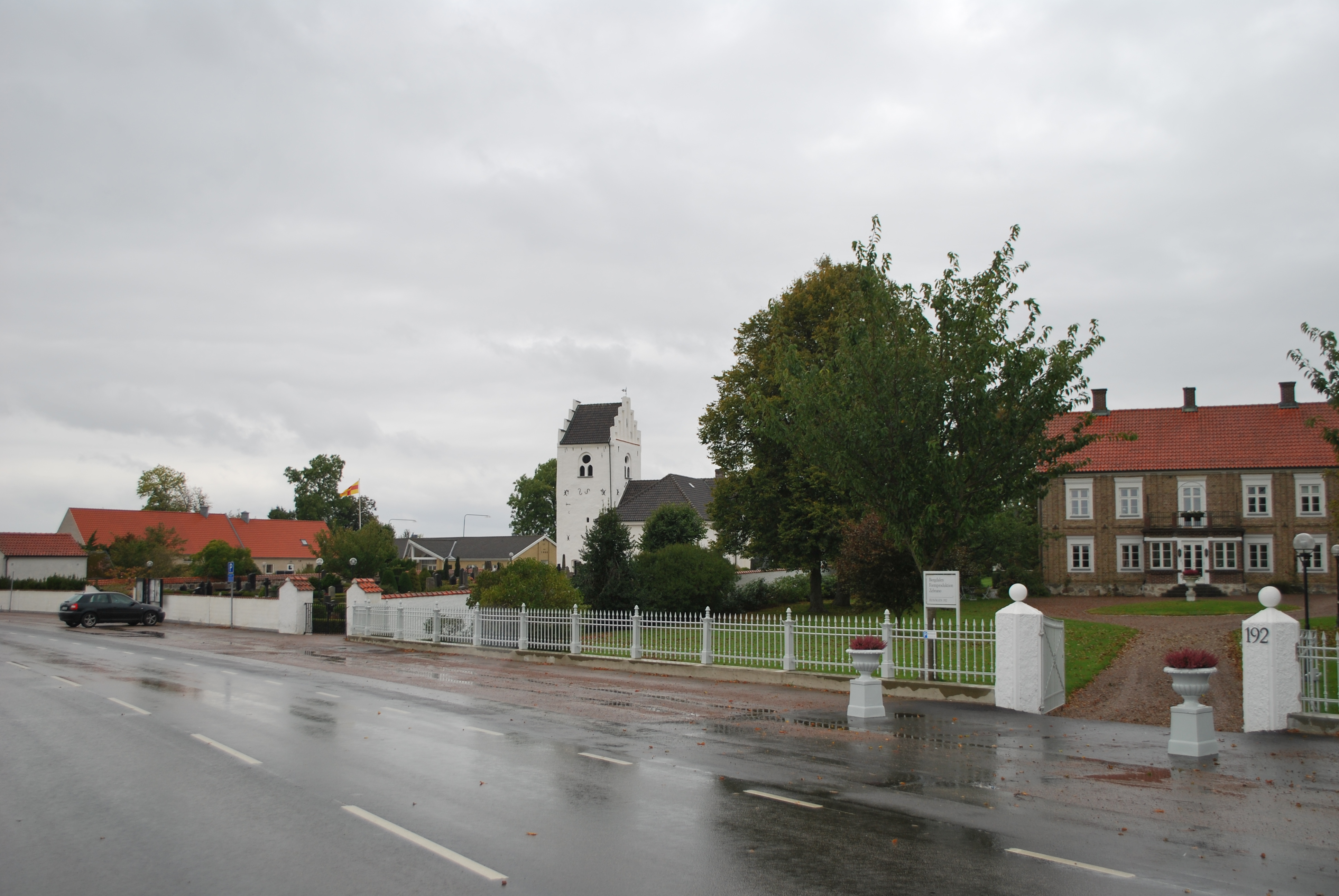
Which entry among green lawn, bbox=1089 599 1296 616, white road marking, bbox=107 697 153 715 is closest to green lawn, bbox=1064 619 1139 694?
green lawn, bbox=1089 599 1296 616

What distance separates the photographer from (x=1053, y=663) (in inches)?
→ 582

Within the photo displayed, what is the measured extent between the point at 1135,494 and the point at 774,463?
2143 cm

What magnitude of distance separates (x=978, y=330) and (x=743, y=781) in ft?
37.0

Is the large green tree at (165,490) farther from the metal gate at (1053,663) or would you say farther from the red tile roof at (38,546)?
the metal gate at (1053,663)

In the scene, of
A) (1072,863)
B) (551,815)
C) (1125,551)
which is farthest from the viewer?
(1125,551)

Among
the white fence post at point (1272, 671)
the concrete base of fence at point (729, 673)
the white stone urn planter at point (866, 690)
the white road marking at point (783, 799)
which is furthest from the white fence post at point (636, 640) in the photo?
the white road marking at point (783, 799)

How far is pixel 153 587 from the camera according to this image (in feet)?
154

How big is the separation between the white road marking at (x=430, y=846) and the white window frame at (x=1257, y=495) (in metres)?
50.1

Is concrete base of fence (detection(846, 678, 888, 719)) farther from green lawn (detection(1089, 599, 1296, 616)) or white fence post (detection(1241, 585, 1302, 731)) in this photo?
green lawn (detection(1089, 599, 1296, 616))

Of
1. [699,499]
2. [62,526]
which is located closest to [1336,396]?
[699,499]

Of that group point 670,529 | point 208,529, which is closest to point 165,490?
point 208,529

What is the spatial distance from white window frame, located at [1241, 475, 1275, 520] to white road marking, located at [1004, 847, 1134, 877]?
157ft

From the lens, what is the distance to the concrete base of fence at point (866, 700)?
1373cm

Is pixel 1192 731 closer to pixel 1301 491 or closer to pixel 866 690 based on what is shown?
pixel 866 690
